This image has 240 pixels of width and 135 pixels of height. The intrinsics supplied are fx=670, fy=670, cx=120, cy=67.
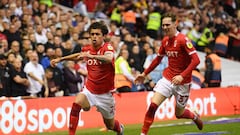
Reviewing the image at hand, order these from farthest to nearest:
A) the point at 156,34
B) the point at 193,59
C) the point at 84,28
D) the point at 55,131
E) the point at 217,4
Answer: the point at 217,4 → the point at 156,34 → the point at 84,28 → the point at 55,131 → the point at 193,59

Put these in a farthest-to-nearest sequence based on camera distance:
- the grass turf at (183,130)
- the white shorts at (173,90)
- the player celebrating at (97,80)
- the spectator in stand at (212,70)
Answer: the spectator in stand at (212,70), the grass turf at (183,130), the white shorts at (173,90), the player celebrating at (97,80)

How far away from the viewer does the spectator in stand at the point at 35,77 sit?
18.4 m

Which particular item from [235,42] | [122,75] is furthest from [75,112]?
[235,42]

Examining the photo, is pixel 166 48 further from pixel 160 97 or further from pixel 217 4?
pixel 217 4

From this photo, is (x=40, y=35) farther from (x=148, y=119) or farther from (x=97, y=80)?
(x=97, y=80)

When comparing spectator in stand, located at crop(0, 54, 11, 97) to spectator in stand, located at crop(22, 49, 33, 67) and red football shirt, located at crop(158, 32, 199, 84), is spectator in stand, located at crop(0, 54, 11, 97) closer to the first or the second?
spectator in stand, located at crop(22, 49, 33, 67)

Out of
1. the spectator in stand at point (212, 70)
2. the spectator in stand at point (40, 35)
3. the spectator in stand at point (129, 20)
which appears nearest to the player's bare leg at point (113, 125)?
the spectator in stand at point (40, 35)

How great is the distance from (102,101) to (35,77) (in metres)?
5.81

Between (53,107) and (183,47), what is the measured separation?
5286 mm

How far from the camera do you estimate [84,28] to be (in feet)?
78.6

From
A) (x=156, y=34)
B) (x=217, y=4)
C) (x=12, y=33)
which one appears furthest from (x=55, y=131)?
(x=217, y=4)

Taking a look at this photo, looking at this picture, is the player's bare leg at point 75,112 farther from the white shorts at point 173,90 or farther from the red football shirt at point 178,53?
the red football shirt at point 178,53

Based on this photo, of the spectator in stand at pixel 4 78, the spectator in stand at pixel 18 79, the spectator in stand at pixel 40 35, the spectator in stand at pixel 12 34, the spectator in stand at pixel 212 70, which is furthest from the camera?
the spectator in stand at pixel 212 70

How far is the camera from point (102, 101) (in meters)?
12.9
